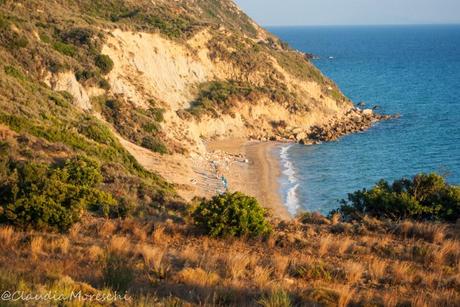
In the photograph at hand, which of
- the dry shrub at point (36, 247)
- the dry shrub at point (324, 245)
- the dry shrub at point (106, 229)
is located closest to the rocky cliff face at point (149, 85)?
the dry shrub at point (106, 229)

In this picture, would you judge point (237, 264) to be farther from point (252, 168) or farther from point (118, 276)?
point (252, 168)

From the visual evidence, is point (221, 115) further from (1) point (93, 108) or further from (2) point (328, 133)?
(1) point (93, 108)

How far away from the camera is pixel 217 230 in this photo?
12203mm

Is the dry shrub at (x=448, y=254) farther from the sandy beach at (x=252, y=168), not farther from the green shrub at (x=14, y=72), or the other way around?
the green shrub at (x=14, y=72)

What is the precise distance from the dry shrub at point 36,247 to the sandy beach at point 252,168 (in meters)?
20.3

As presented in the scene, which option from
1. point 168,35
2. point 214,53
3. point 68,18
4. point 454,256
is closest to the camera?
point 454,256

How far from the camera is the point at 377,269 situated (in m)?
9.46

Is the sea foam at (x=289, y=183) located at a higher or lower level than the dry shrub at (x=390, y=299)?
lower

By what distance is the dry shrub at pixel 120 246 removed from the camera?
9.75 metres

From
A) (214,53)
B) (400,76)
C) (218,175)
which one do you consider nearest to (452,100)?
(400,76)

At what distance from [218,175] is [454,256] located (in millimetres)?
26752

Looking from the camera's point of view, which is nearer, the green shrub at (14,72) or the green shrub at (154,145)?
the green shrub at (14,72)

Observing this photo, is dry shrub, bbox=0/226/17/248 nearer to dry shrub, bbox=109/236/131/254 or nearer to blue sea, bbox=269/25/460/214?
dry shrub, bbox=109/236/131/254

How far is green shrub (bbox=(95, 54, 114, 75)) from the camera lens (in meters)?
42.2
